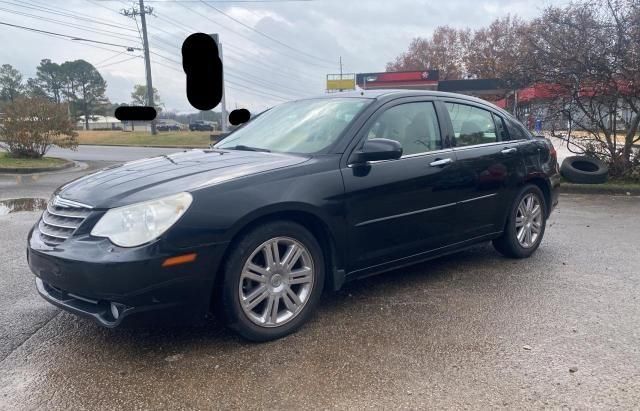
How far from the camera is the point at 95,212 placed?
2.98 m

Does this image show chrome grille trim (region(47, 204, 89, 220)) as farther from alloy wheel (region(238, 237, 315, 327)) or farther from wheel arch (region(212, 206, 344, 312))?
alloy wheel (region(238, 237, 315, 327))

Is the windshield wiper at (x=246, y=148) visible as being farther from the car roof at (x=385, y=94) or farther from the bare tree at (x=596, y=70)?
the bare tree at (x=596, y=70)

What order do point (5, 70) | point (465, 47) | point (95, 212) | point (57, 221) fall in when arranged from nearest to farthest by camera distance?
point (95, 212) → point (57, 221) → point (465, 47) → point (5, 70)

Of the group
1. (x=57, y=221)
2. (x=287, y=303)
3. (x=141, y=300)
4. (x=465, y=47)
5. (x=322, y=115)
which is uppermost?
(x=465, y=47)

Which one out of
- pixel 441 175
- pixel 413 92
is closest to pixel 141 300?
pixel 441 175

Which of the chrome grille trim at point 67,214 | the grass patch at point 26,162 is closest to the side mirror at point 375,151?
the chrome grille trim at point 67,214

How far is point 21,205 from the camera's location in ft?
28.2

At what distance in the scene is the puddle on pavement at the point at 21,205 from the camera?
812cm

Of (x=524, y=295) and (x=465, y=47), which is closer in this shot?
(x=524, y=295)

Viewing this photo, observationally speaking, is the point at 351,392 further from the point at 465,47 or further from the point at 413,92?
the point at 465,47

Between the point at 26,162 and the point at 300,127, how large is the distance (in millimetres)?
14143

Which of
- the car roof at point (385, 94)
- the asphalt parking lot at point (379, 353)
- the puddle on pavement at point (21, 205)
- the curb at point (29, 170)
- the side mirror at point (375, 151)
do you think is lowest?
the asphalt parking lot at point (379, 353)

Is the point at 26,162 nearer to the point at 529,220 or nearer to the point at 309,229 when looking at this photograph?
the point at 309,229

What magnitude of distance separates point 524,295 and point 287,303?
201cm
